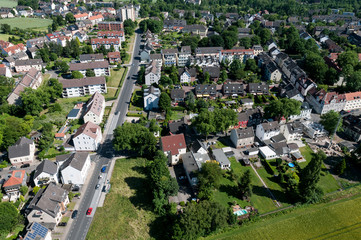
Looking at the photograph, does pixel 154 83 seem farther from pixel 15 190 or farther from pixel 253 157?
pixel 15 190

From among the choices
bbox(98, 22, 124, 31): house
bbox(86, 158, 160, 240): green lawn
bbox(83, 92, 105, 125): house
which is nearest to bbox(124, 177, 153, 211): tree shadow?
bbox(86, 158, 160, 240): green lawn

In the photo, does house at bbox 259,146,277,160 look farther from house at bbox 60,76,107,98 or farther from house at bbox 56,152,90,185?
house at bbox 60,76,107,98

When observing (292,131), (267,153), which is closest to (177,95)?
(267,153)

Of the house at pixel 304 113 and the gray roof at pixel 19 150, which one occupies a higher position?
the house at pixel 304 113

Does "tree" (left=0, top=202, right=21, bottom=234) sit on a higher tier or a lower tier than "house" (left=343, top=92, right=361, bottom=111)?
lower

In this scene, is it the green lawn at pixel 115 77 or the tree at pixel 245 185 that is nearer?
the tree at pixel 245 185

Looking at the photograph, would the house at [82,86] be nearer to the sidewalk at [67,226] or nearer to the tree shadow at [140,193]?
the sidewalk at [67,226]

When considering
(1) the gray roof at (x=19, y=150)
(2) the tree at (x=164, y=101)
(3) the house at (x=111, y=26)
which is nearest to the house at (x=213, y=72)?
(2) the tree at (x=164, y=101)
